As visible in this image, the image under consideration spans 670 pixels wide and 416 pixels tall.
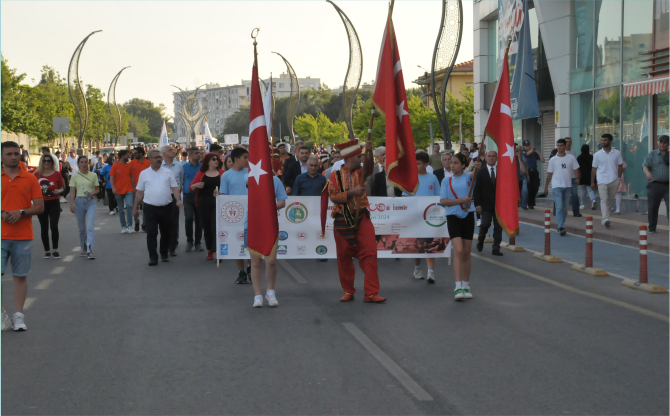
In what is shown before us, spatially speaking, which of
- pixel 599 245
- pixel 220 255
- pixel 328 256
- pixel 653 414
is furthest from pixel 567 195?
pixel 653 414

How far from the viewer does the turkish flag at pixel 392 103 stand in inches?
325

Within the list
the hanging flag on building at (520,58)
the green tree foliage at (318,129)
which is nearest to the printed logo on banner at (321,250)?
the hanging flag on building at (520,58)

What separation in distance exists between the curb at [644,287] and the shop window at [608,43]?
14071 millimetres

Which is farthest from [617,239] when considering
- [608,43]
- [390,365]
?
[608,43]

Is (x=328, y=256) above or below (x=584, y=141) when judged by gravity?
below

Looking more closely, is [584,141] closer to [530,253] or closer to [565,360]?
[530,253]

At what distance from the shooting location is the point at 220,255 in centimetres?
1150

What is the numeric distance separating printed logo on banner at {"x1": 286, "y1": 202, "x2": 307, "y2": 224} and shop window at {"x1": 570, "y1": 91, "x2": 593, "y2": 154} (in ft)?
50.1

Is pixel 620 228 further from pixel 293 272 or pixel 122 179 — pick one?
pixel 122 179

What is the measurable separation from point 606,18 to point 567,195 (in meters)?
9.53

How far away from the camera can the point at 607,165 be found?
54.2 ft

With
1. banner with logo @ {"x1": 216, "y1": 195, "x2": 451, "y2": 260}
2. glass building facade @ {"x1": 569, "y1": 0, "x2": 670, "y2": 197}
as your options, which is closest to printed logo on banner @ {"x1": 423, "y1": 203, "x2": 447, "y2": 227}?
banner with logo @ {"x1": 216, "y1": 195, "x2": 451, "y2": 260}

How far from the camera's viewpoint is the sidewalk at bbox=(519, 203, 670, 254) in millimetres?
14047

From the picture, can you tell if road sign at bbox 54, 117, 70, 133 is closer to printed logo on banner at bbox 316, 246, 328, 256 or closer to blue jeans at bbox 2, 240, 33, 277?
printed logo on banner at bbox 316, 246, 328, 256
